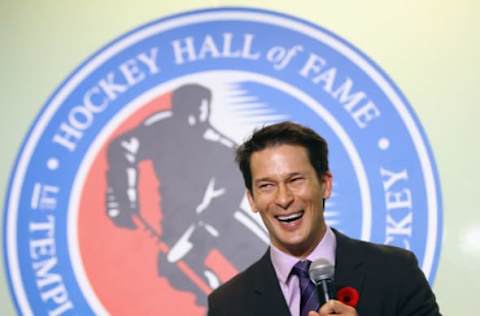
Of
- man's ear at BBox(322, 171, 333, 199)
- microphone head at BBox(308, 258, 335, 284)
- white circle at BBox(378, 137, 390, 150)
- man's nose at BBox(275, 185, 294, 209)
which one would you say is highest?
white circle at BBox(378, 137, 390, 150)

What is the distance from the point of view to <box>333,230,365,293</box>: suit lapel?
1.76 m

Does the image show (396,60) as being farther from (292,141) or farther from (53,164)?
(53,164)

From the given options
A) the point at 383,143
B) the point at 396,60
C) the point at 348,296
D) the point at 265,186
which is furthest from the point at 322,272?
the point at 396,60

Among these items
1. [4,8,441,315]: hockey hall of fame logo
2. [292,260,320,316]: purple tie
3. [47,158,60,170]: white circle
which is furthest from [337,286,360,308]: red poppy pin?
[47,158,60,170]: white circle

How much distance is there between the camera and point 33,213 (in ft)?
8.61

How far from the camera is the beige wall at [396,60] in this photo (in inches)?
98.3

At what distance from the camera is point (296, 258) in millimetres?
1871

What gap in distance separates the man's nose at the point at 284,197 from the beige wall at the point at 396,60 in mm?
864

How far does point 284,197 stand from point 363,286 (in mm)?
283

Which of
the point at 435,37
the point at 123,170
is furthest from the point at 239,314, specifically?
the point at 435,37

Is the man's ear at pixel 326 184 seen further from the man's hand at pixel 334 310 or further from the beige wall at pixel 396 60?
the beige wall at pixel 396 60

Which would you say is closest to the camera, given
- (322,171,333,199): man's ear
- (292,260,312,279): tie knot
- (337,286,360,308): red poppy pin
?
(337,286,360,308): red poppy pin

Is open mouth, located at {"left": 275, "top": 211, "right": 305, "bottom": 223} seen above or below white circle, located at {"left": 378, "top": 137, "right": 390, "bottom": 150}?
below

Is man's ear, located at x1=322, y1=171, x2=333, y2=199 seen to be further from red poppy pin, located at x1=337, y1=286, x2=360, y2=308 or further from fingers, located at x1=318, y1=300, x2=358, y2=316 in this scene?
fingers, located at x1=318, y1=300, x2=358, y2=316
